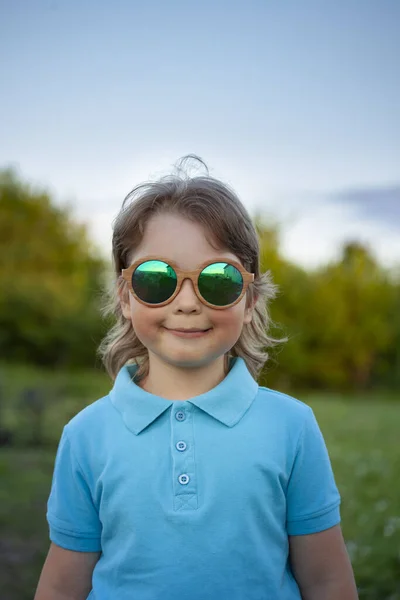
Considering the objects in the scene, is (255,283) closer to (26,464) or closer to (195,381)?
(195,381)

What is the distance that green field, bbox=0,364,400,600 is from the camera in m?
4.33

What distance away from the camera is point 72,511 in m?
2.01

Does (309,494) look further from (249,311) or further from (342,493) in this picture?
(342,493)

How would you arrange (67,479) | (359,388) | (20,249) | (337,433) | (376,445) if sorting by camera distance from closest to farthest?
(67,479) < (376,445) < (337,433) < (20,249) < (359,388)

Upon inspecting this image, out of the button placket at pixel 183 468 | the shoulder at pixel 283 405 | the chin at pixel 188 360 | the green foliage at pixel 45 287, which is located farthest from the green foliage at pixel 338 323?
the button placket at pixel 183 468

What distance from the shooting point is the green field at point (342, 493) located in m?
4.33

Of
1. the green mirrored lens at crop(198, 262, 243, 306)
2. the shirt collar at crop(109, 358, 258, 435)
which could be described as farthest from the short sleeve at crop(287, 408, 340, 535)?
the green mirrored lens at crop(198, 262, 243, 306)

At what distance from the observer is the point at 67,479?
2.02 metres

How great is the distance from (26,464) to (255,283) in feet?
Answer: 19.6

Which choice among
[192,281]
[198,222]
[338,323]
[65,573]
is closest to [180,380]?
[192,281]

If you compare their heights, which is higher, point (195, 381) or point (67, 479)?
point (195, 381)

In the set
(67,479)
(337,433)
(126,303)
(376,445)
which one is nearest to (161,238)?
(126,303)

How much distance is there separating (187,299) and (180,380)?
0.96 feet

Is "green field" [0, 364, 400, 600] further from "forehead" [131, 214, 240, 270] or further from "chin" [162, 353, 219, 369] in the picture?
"forehead" [131, 214, 240, 270]
